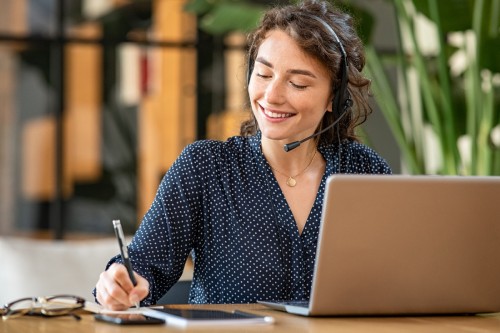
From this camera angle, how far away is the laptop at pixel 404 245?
5.37 feet

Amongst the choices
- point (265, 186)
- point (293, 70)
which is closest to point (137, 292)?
point (265, 186)

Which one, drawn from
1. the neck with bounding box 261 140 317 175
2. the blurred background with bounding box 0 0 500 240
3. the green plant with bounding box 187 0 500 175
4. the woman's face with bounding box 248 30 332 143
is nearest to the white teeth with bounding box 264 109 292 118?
the woman's face with bounding box 248 30 332 143

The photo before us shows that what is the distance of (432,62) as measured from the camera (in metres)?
4.75

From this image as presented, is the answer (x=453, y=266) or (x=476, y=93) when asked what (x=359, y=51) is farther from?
(x=476, y=93)

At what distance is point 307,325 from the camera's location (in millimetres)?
1604

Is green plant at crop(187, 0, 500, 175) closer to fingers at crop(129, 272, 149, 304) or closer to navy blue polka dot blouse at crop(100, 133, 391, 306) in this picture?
navy blue polka dot blouse at crop(100, 133, 391, 306)

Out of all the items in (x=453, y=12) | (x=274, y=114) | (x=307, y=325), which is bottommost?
(x=307, y=325)

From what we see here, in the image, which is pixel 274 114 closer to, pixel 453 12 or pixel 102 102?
pixel 453 12

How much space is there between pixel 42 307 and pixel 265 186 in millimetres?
729

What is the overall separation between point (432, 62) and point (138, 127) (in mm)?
1620

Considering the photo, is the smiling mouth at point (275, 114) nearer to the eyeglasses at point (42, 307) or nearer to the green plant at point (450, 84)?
the eyeglasses at point (42, 307)

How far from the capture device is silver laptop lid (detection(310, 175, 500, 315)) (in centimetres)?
164

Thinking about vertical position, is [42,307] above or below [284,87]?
below

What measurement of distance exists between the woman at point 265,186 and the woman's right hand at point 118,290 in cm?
30
